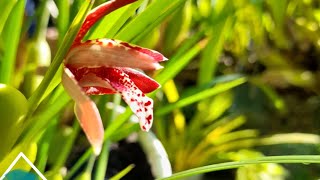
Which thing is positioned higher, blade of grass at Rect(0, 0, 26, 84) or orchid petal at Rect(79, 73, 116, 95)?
blade of grass at Rect(0, 0, 26, 84)

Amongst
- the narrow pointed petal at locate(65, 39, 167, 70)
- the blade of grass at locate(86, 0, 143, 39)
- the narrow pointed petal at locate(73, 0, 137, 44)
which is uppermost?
the blade of grass at locate(86, 0, 143, 39)

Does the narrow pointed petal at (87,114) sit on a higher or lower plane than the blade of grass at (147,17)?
lower

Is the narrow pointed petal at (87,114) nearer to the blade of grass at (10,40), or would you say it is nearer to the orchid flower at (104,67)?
the orchid flower at (104,67)

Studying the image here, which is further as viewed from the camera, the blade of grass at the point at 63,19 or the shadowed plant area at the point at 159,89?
the blade of grass at the point at 63,19

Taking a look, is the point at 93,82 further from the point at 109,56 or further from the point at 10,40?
the point at 10,40

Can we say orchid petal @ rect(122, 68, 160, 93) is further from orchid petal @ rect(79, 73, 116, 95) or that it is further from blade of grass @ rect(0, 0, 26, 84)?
blade of grass @ rect(0, 0, 26, 84)

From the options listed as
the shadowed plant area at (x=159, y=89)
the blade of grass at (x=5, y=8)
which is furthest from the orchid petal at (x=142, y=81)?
the blade of grass at (x=5, y=8)

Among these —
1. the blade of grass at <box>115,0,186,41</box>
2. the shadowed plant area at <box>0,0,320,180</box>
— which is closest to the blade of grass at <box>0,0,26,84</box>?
the shadowed plant area at <box>0,0,320,180</box>

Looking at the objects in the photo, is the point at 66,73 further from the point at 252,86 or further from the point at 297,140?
the point at 252,86
